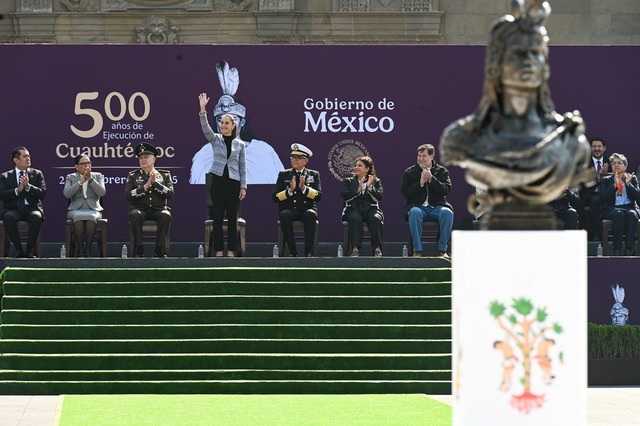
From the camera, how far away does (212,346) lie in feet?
52.4

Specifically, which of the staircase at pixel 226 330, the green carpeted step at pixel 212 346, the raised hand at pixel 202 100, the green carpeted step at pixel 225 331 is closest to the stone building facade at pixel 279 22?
the raised hand at pixel 202 100

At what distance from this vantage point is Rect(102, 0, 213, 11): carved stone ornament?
31.6m

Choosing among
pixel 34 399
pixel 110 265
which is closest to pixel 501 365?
pixel 34 399

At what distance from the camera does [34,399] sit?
1487 centimetres

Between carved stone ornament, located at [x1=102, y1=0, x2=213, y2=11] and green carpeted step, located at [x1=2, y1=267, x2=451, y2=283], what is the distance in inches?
591

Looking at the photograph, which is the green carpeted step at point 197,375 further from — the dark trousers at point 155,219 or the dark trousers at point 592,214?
the dark trousers at point 592,214

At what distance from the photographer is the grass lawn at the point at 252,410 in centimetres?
1298

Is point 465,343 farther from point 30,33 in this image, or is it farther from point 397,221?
point 30,33

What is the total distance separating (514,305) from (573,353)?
1.54 ft

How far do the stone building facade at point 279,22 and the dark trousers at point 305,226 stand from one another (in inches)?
525

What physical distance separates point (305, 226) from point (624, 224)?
13.0 feet

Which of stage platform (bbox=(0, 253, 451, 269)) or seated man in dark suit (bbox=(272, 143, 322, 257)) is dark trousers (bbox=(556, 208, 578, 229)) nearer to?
stage platform (bbox=(0, 253, 451, 269))

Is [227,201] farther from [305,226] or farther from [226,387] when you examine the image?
[226,387]

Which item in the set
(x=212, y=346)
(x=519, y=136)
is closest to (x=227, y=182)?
(x=212, y=346)
